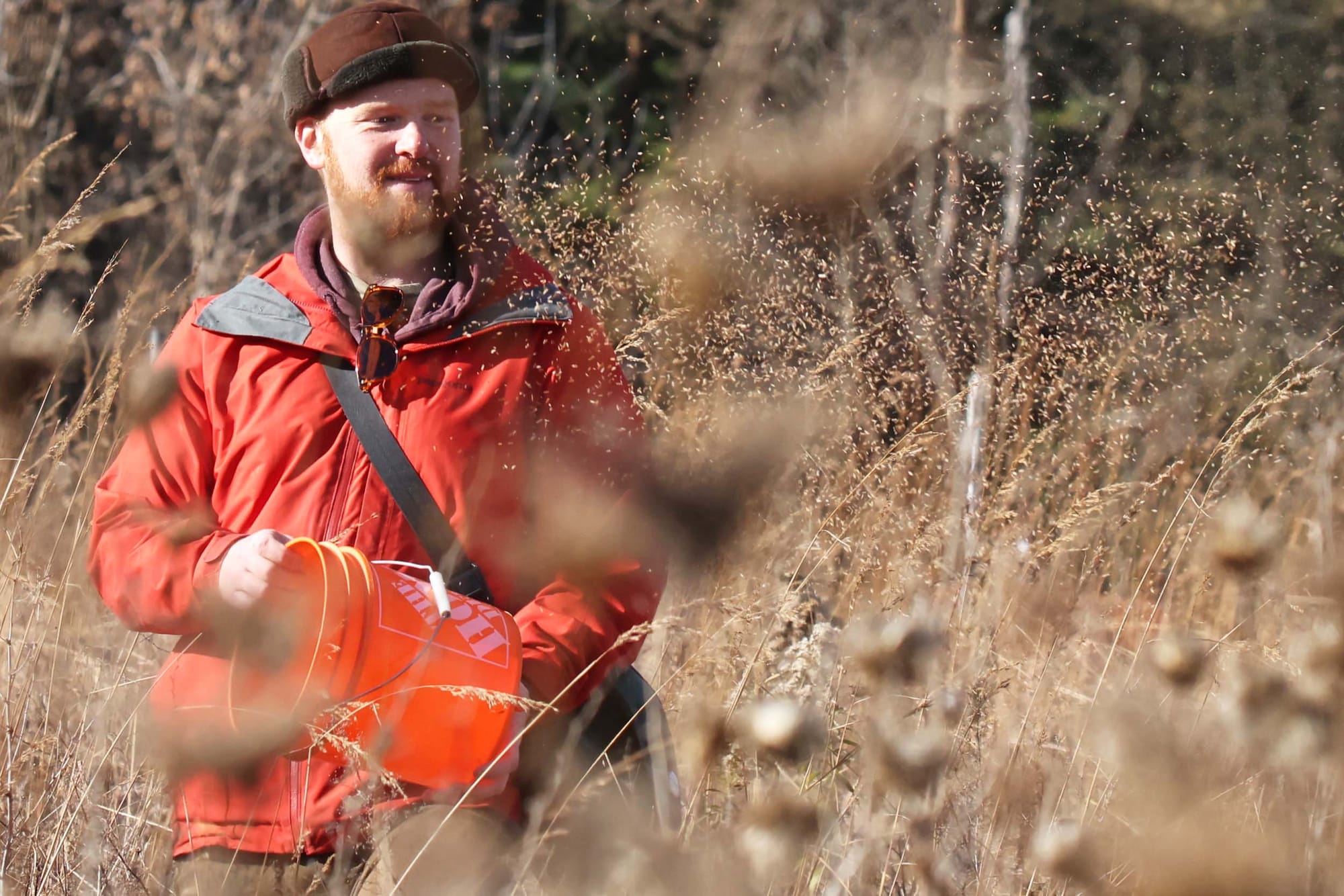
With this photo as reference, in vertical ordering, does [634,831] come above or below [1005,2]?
below

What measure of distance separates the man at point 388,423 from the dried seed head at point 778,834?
0.58m

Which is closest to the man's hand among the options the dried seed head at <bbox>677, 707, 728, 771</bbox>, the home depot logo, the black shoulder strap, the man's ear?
the home depot logo

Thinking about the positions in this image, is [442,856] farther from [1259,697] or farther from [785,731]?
[1259,697]

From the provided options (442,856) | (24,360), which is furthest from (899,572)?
(24,360)

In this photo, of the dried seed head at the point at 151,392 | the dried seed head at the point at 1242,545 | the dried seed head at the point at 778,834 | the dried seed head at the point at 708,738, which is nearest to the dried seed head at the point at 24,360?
the dried seed head at the point at 151,392

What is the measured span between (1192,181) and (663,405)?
2814mm

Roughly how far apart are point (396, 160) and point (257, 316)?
1.08 feet

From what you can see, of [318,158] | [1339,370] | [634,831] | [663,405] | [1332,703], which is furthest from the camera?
[1339,370]

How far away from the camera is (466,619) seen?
184 cm

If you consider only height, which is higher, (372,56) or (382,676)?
(372,56)

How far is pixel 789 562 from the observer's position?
3.22 metres

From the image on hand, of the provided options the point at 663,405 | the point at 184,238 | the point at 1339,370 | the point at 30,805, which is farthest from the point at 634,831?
the point at 184,238

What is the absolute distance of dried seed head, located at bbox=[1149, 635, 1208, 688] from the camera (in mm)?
1420

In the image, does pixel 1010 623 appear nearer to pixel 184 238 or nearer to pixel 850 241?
pixel 850 241
